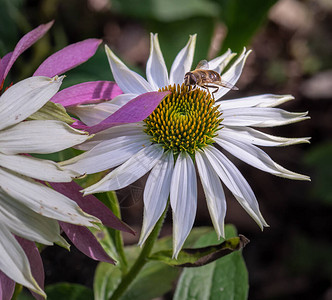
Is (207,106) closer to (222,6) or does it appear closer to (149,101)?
(149,101)

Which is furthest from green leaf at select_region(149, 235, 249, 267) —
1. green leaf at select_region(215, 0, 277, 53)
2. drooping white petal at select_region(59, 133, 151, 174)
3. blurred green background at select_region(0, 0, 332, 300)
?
green leaf at select_region(215, 0, 277, 53)

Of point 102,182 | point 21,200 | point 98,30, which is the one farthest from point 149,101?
point 98,30

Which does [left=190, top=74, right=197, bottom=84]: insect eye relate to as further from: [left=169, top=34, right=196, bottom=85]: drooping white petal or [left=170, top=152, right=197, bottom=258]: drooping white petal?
[left=170, top=152, right=197, bottom=258]: drooping white petal

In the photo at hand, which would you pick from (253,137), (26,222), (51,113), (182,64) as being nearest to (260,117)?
(253,137)

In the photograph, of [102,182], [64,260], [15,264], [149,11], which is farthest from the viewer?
[149,11]

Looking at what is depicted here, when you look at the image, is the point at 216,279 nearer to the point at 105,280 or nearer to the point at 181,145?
the point at 105,280

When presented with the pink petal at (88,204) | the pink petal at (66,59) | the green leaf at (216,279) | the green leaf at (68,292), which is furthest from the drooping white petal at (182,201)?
the green leaf at (68,292)
